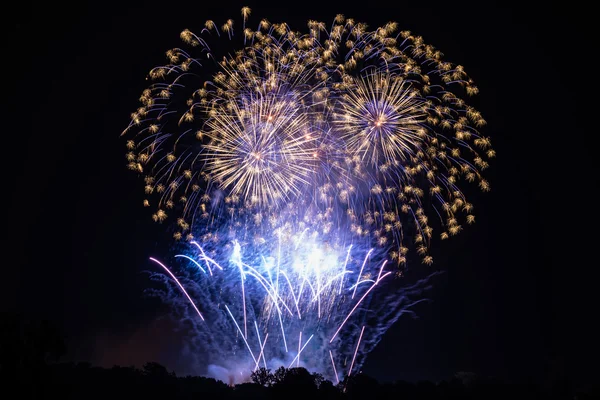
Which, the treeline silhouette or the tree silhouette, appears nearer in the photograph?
the treeline silhouette

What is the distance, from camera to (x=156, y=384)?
3209 centimetres

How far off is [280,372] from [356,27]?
21.8 m

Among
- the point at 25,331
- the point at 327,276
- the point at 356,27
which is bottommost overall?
the point at 25,331

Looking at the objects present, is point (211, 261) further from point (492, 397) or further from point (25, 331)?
point (492, 397)

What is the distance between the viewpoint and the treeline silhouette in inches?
1021

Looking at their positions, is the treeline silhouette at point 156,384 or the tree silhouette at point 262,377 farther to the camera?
the tree silhouette at point 262,377

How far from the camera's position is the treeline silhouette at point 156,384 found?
1021 inches

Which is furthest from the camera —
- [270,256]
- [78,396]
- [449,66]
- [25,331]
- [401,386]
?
[401,386]

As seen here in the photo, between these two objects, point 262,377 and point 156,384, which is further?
point 262,377

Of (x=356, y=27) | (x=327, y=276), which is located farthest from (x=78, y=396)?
(x=356, y=27)

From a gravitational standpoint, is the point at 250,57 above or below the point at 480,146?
above

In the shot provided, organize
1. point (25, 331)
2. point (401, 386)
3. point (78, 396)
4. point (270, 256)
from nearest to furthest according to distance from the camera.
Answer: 1. point (25, 331)
2. point (78, 396)
3. point (270, 256)
4. point (401, 386)

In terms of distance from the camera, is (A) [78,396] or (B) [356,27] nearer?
(A) [78,396]

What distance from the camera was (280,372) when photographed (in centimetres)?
3594
